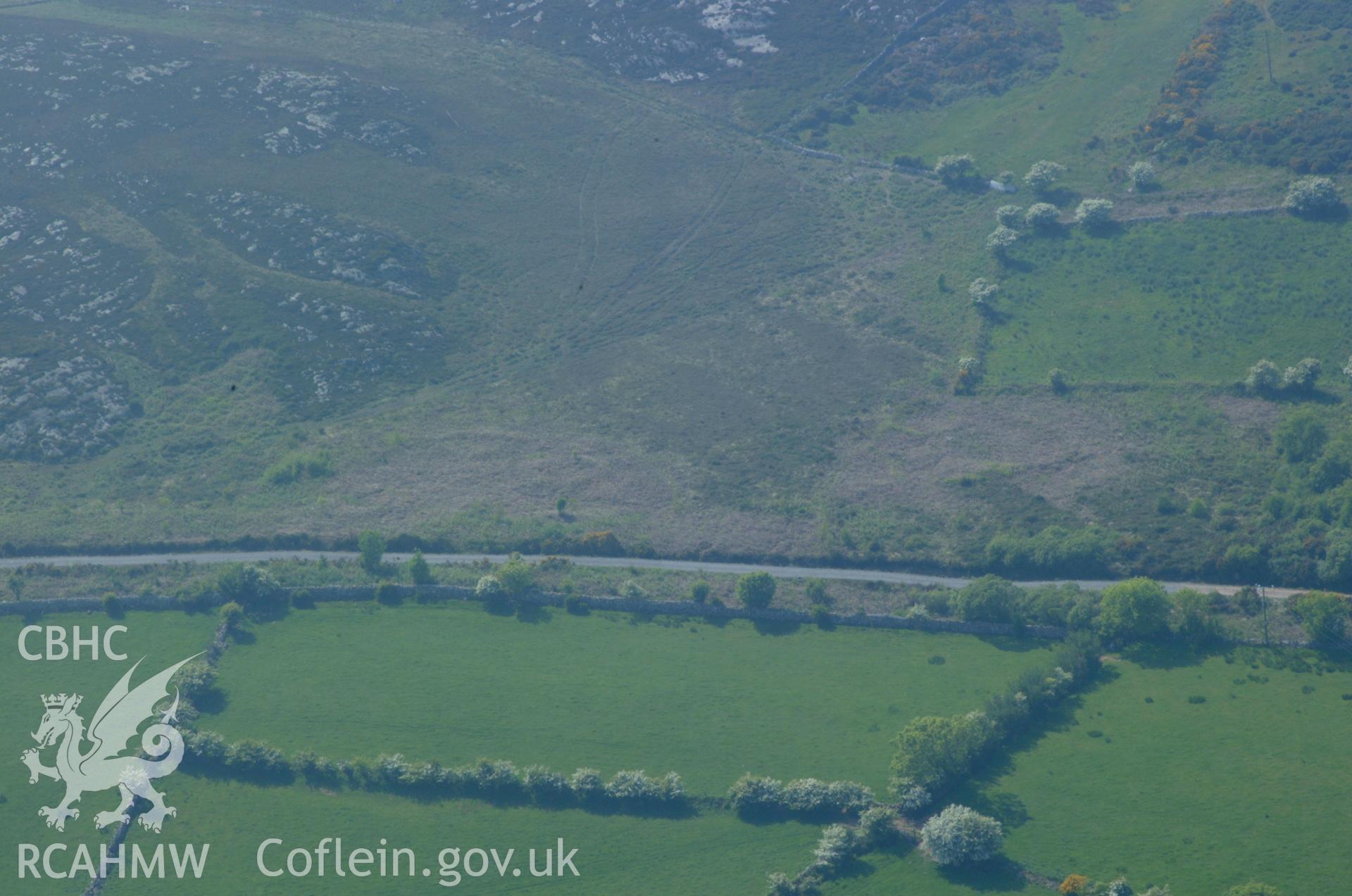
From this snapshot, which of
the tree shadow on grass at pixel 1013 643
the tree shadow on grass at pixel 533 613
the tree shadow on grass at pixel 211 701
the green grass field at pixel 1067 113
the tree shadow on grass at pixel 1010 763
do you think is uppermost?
the green grass field at pixel 1067 113

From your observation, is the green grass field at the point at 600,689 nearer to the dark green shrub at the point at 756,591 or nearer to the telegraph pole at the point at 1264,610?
the dark green shrub at the point at 756,591

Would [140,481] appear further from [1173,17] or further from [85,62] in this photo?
[1173,17]

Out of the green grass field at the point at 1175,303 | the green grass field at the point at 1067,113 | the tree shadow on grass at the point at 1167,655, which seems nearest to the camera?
the tree shadow on grass at the point at 1167,655

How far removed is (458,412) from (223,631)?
4210 cm

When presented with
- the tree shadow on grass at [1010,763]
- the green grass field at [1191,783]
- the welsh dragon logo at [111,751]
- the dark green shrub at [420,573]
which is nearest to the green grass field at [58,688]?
the welsh dragon logo at [111,751]

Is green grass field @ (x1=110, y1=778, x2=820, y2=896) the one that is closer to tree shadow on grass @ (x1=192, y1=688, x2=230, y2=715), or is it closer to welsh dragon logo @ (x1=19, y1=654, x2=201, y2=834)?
welsh dragon logo @ (x1=19, y1=654, x2=201, y2=834)

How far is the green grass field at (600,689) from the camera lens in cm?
9881

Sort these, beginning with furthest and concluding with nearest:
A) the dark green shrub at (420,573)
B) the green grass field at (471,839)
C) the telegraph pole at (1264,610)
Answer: the dark green shrub at (420,573), the telegraph pole at (1264,610), the green grass field at (471,839)

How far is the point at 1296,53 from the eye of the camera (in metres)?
179

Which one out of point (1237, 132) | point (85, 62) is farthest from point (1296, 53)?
point (85, 62)

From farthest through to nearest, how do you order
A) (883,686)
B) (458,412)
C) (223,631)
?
1. (458,412)
2. (223,631)
3. (883,686)

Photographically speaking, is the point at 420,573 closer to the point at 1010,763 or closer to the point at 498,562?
the point at 498,562

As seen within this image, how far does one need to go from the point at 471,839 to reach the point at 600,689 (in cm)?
1806

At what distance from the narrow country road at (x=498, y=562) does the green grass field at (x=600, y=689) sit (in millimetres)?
7769
